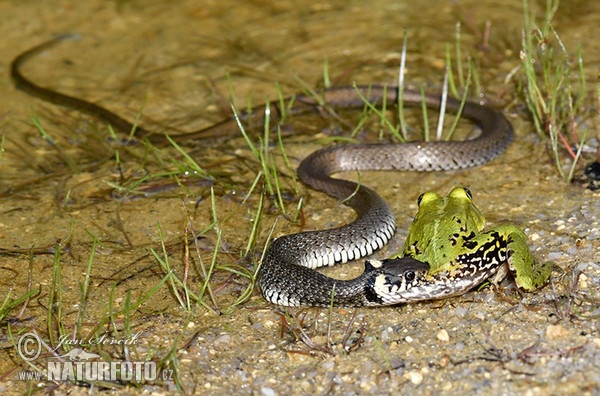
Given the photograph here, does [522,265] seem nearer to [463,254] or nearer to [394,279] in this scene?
[463,254]

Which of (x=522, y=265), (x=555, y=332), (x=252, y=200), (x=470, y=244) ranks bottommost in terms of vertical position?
(x=252, y=200)

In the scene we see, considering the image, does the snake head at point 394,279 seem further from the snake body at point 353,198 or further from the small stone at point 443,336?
the small stone at point 443,336

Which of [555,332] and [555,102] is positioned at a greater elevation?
[555,102]

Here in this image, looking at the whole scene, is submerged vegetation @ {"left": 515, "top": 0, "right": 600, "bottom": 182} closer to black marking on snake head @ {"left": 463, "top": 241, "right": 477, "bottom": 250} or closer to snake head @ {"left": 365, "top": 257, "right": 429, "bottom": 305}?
black marking on snake head @ {"left": 463, "top": 241, "right": 477, "bottom": 250}

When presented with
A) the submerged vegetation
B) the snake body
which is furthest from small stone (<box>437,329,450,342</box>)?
the submerged vegetation

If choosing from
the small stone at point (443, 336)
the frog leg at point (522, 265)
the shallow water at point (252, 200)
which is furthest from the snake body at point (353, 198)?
the frog leg at point (522, 265)

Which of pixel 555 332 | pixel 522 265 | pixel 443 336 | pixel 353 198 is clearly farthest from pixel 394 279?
pixel 353 198
